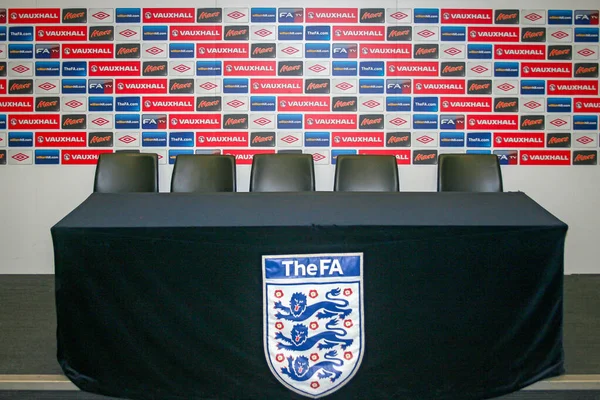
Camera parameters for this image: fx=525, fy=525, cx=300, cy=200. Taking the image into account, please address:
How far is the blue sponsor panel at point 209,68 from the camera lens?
4219 mm

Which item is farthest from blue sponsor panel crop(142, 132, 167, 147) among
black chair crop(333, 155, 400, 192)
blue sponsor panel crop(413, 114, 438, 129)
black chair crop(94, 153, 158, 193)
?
blue sponsor panel crop(413, 114, 438, 129)

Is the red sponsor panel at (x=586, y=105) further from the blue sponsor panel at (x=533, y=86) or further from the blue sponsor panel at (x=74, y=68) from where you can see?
the blue sponsor panel at (x=74, y=68)

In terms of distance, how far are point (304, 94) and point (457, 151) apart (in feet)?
4.37

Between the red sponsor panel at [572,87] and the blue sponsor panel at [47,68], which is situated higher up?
the blue sponsor panel at [47,68]

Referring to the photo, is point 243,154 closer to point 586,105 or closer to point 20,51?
point 20,51

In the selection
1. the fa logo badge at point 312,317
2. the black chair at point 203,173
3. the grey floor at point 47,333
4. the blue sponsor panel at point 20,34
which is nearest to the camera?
the fa logo badge at point 312,317

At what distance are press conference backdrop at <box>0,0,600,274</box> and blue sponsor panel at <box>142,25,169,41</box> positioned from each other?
1 cm

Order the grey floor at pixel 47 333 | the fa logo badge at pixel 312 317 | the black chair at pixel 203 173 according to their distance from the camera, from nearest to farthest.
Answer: the fa logo badge at pixel 312 317 → the grey floor at pixel 47 333 → the black chair at pixel 203 173

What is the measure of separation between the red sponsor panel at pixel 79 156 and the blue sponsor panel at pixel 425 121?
2.48 metres

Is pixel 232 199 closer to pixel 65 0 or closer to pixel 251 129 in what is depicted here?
pixel 251 129

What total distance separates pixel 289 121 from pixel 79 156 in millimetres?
1718

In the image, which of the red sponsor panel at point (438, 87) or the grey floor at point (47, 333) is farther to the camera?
the red sponsor panel at point (438, 87)

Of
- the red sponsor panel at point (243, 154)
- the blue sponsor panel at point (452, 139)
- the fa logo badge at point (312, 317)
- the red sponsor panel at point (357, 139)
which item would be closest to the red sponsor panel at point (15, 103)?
the red sponsor panel at point (243, 154)

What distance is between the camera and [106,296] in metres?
1.98
